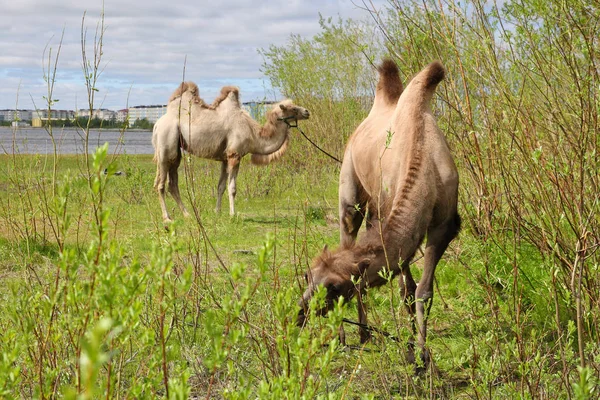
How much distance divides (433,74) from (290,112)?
977 centimetres

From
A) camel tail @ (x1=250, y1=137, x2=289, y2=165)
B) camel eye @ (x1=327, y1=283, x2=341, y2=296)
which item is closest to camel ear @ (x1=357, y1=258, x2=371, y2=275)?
camel eye @ (x1=327, y1=283, x2=341, y2=296)

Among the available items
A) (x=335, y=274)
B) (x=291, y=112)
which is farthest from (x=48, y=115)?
(x=291, y=112)

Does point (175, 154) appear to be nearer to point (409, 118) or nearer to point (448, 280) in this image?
point (448, 280)

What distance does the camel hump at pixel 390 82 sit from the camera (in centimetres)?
724

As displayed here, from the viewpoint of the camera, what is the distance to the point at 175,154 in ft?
46.2

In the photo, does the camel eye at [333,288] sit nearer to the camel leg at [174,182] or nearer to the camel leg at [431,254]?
the camel leg at [431,254]

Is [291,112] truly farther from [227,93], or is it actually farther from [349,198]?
[349,198]

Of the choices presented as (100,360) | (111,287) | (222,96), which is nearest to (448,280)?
(111,287)

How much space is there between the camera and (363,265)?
15.4ft

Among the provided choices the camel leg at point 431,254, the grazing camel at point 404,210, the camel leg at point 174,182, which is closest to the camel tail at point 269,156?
the camel leg at point 174,182

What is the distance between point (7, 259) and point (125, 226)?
127 inches

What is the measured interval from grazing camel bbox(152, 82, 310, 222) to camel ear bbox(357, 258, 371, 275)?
903cm

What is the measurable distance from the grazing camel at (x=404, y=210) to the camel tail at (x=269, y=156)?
9.04 m

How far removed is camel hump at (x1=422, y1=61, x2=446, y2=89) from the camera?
578 cm
